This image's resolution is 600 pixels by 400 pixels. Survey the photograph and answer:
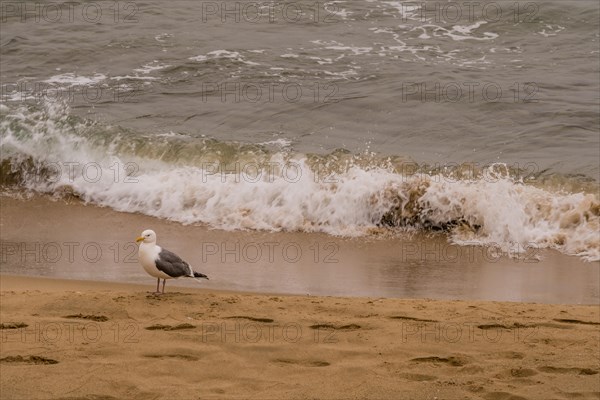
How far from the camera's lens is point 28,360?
Result: 5.95m

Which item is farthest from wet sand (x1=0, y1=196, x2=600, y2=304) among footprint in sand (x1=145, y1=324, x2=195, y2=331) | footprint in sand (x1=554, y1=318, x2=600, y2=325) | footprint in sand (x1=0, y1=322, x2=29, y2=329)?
footprint in sand (x1=0, y1=322, x2=29, y2=329)

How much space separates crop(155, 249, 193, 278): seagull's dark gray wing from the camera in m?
7.60

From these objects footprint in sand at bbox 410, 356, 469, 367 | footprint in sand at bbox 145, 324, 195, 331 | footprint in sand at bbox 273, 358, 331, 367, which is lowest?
footprint in sand at bbox 410, 356, 469, 367

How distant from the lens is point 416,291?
848cm

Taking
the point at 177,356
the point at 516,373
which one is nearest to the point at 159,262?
the point at 177,356

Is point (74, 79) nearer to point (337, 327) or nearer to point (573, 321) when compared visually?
point (337, 327)

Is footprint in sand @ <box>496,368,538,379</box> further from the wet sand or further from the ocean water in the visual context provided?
the ocean water

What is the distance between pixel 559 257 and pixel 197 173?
444 cm

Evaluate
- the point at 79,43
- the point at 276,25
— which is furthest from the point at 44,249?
the point at 276,25

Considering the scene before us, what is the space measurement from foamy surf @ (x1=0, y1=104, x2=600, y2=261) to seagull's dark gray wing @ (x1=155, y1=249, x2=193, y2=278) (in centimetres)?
267

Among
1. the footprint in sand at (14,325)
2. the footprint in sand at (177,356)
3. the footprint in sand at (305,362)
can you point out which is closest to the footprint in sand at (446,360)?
the footprint in sand at (305,362)

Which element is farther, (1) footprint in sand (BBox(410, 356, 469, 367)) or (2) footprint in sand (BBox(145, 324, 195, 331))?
(2) footprint in sand (BBox(145, 324, 195, 331))

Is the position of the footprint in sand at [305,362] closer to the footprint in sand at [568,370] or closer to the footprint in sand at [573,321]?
the footprint in sand at [568,370]

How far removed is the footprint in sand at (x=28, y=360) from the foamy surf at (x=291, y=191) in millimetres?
4522
